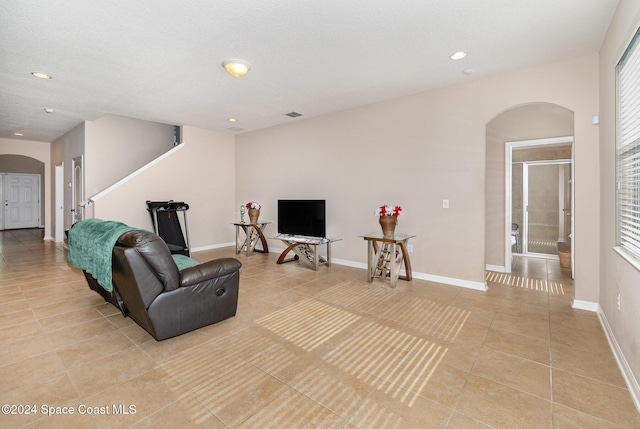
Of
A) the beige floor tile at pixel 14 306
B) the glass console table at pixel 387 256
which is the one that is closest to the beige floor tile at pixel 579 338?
the glass console table at pixel 387 256

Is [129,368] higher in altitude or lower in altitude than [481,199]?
lower

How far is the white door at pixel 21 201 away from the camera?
10.3 meters

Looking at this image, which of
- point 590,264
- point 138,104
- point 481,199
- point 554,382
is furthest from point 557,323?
point 138,104

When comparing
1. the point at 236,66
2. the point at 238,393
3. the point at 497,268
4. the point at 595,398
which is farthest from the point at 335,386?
the point at 497,268

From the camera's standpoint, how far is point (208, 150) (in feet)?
23.0

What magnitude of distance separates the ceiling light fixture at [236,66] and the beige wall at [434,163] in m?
2.28

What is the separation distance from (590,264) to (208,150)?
701 cm

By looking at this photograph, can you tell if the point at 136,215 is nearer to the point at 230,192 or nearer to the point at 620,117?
the point at 230,192

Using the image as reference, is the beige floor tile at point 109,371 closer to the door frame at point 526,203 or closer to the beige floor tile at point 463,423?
the beige floor tile at point 463,423

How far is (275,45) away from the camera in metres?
3.01

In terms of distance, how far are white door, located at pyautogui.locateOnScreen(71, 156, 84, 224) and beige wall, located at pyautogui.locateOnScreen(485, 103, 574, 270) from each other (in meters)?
7.82

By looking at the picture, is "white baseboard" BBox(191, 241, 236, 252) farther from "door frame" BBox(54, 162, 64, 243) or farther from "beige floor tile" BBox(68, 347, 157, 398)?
"beige floor tile" BBox(68, 347, 157, 398)

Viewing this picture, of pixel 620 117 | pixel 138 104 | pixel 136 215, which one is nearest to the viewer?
pixel 620 117

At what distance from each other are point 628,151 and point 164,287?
3.85 m
